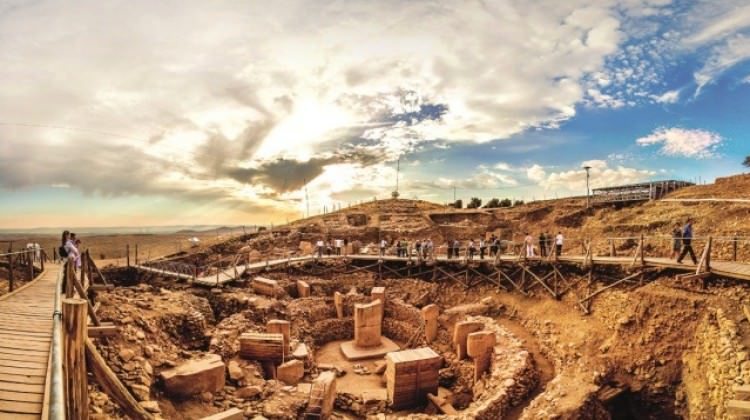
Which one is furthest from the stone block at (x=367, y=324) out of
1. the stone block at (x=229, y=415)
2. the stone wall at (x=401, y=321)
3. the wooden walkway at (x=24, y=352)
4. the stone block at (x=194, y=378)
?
the wooden walkway at (x=24, y=352)

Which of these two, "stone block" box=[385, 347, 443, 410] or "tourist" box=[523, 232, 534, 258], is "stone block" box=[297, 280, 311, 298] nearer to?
"stone block" box=[385, 347, 443, 410]

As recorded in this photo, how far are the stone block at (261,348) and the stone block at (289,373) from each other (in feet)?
1.02

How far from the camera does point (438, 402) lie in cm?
1238

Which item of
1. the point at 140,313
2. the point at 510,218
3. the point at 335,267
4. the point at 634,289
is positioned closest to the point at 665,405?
the point at 634,289

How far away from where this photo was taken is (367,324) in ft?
56.7

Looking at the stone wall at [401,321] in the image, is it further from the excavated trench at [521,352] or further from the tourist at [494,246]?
the tourist at [494,246]

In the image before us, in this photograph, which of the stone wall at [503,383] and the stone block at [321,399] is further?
the stone wall at [503,383]

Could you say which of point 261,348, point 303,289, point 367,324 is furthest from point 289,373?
point 303,289

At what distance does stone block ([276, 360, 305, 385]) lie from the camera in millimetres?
11609

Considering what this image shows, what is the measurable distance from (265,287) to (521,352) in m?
11.5

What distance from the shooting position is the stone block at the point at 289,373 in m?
11.6

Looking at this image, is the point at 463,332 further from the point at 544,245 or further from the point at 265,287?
the point at 265,287

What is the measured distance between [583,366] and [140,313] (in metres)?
12.5

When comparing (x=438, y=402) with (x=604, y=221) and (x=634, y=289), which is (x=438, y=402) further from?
(x=604, y=221)
